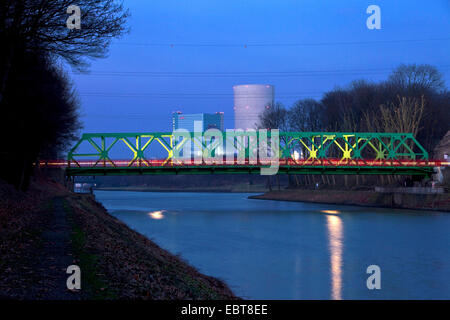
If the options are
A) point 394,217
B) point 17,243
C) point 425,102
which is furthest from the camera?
point 425,102

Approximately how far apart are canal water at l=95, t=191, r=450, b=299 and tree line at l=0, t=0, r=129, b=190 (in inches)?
447

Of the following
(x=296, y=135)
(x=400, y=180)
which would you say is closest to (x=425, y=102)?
(x=400, y=180)

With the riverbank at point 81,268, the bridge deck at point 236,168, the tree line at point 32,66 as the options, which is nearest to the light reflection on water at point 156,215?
the bridge deck at point 236,168

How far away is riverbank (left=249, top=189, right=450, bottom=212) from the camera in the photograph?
69.6 m

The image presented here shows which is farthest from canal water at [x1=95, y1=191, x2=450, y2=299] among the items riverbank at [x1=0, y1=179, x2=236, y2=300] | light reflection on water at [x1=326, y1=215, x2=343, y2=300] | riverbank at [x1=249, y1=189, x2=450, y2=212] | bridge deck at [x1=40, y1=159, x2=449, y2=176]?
bridge deck at [x1=40, y1=159, x2=449, y2=176]

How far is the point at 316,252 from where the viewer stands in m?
35.5

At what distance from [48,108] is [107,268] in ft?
88.2

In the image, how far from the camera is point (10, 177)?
50.5 meters

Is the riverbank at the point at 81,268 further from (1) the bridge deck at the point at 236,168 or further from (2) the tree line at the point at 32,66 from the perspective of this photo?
(1) the bridge deck at the point at 236,168

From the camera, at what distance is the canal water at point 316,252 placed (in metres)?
23.8

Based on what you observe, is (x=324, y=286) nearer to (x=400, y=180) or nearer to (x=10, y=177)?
(x=10, y=177)

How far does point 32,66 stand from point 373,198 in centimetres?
6050

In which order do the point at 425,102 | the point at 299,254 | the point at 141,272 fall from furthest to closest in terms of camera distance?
the point at 425,102 → the point at 299,254 → the point at 141,272

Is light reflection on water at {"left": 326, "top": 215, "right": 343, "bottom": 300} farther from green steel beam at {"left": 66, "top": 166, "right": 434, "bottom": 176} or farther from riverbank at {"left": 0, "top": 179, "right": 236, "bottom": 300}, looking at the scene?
green steel beam at {"left": 66, "top": 166, "right": 434, "bottom": 176}
